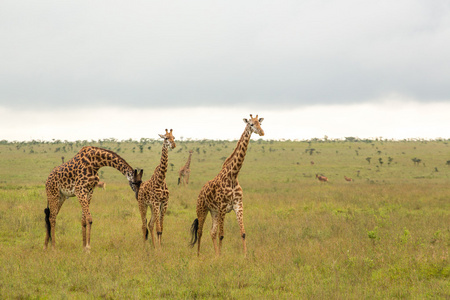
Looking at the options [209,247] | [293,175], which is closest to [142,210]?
[209,247]

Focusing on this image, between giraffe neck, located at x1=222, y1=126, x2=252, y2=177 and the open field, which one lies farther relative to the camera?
giraffe neck, located at x1=222, y1=126, x2=252, y2=177

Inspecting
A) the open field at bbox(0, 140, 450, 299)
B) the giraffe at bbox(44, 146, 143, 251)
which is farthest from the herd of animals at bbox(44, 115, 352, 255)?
the open field at bbox(0, 140, 450, 299)

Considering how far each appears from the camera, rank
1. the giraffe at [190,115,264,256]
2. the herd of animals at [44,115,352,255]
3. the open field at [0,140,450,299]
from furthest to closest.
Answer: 1. the herd of animals at [44,115,352,255]
2. the giraffe at [190,115,264,256]
3. the open field at [0,140,450,299]

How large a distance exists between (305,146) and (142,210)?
56576 millimetres

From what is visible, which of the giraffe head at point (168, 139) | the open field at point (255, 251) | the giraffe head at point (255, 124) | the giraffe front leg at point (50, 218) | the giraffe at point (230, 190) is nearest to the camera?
the open field at point (255, 251)

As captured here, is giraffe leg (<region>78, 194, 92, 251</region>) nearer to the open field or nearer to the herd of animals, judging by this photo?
the herd of animals

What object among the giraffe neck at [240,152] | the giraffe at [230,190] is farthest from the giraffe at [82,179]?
the giraffe neck at [240,152]

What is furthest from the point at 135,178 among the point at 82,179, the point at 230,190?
the point at 230,190

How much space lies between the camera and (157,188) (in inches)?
452

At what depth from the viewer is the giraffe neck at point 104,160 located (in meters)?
11.8

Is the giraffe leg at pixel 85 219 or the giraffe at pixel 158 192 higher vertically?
the giraffe at pixel 158 192

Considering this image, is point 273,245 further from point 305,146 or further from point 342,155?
point 305,146

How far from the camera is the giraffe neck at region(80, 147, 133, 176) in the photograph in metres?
11.8

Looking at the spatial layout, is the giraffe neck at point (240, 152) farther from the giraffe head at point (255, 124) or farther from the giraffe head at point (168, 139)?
the giraffe head at point (168, 139)
